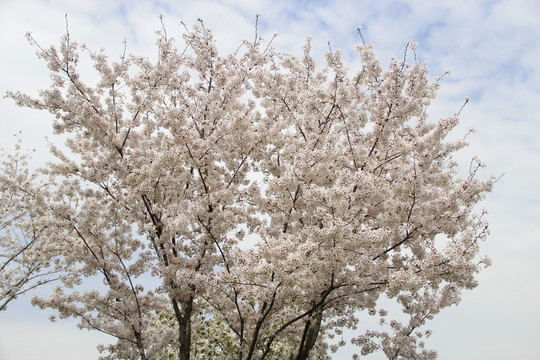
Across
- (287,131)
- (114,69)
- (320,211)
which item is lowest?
(320,211)

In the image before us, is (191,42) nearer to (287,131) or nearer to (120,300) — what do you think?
(287,131)

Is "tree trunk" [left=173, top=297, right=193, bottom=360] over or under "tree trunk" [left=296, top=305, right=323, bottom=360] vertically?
over

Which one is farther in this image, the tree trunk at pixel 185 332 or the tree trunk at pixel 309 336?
the tree trunk at pixel 185 332

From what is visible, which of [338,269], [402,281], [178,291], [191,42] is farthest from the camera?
[191,42]

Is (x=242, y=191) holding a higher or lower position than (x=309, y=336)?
higher

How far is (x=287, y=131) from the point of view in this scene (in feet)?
39.7

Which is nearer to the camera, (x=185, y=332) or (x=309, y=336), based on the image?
(x=309, y=336)

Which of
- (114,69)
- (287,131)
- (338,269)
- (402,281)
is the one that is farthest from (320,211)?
(114,69)

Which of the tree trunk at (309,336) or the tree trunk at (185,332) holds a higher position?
the tree trunk at (185,332)

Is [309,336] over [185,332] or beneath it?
beneath

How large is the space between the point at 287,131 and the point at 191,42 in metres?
4.12

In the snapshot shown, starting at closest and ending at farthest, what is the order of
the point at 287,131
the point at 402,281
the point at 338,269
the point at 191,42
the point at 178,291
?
1. the point at 402,281
2. the point at 338,269
3. the point at 178,291
4. the point at 287,131
5. the point at 191,42

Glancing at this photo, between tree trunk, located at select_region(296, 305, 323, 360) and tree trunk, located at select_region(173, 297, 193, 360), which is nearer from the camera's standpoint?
tree trunk, located at select_region(296, 305, 323, 360)

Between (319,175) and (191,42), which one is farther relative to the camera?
(191,42)
